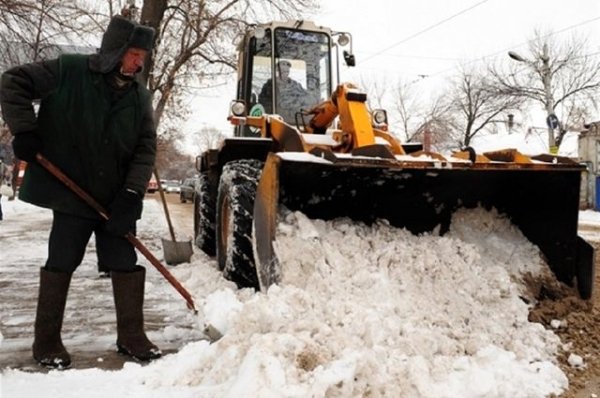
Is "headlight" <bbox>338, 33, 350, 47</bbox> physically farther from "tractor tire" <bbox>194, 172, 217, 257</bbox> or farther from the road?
the road

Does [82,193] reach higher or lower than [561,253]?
higher

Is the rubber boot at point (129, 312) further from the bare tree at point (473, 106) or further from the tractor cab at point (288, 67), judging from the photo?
the bare tree at point (473, 106)

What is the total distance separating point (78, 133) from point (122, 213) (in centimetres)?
51

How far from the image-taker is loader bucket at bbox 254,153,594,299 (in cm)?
Result: 413

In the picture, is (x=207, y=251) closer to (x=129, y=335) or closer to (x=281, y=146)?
(x=281, y=146)

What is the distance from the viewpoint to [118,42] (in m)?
3.28

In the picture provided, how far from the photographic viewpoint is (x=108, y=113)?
334cm

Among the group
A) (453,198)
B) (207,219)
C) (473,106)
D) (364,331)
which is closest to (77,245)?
(364,331)

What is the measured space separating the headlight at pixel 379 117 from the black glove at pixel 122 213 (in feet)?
10.2

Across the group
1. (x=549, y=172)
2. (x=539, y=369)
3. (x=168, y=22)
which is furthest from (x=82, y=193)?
(x=168, y=22)

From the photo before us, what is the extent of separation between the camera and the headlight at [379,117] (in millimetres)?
5809

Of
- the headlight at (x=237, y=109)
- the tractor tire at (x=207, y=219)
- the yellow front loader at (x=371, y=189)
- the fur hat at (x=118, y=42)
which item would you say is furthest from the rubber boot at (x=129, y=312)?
the tractor tire at (x=207, y=219)

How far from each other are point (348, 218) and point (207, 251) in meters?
2.94

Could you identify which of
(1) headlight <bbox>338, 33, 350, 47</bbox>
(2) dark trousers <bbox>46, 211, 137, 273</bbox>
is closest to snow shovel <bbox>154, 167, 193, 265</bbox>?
(1) headlight <bbox>338, 33, 350, 47</bbox>
